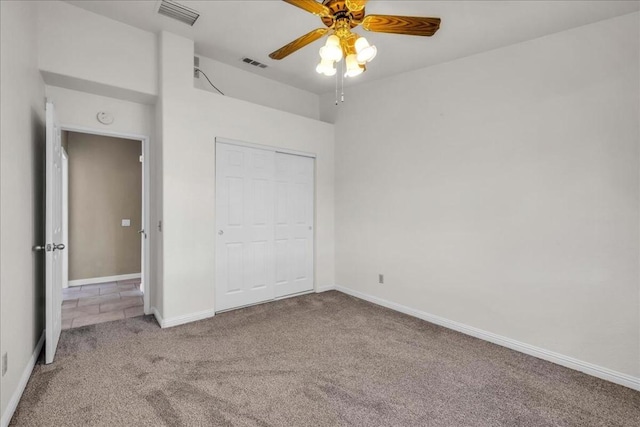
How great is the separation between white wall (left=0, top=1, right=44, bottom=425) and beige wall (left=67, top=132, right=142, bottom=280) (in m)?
2.59

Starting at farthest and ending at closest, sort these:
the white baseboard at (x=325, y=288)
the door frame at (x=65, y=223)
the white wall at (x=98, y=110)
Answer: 1. the door frame at (x=65, y=223)
2. the white baseboard at (x=325, y=288)
3. the white wall at (x=98, y=110)

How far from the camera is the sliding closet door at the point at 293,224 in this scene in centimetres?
424

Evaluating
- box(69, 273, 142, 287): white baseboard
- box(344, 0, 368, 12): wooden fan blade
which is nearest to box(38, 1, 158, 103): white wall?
box(344, 0, 368, 12): wooden fan blade

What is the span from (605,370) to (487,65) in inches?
113

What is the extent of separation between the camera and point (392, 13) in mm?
2621

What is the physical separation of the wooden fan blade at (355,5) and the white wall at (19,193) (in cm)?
201

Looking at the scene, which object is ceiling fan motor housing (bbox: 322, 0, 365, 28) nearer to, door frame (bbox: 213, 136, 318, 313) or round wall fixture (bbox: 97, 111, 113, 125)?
door frame (bbox: 213, 136, 318, 313)

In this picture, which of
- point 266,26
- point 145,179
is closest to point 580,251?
point 266,26

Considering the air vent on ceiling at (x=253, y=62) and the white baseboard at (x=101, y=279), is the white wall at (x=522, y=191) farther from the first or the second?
the white baseboard at (x=101, y=279)

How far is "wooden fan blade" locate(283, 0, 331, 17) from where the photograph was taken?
1.85 metres

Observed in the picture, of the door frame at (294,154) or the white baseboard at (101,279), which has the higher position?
the door frame at (294,154)

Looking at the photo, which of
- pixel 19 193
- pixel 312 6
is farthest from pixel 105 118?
pixel 312 6

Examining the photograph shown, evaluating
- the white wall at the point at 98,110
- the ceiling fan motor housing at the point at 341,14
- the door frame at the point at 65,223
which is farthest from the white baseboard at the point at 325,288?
the door frame at the point at 65,223

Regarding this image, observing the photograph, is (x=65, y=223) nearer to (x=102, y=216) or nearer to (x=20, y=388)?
(x=102, y=216)
